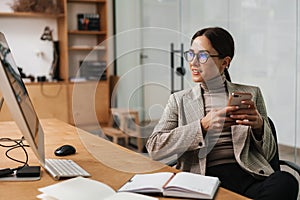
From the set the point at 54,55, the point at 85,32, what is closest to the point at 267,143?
the point at 85,32

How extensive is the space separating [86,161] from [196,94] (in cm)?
64

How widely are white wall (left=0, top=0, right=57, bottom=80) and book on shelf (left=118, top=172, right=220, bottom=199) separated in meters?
4.28

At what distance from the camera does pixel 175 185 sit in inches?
51.3

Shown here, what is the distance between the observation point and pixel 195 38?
2055mm

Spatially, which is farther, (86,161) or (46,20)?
(46,20)

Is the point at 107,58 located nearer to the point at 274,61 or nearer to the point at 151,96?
the point at 151,96

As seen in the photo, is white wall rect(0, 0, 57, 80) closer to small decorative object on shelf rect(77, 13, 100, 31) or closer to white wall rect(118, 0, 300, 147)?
small decorative object on shelf rect(77, 13, 100, 31)

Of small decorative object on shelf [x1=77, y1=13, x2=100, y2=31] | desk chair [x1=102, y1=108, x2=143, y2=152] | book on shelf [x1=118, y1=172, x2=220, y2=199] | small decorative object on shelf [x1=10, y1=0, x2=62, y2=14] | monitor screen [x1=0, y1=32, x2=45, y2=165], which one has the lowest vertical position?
desk chair [x1=102, y1=108, x2=143, y2=152]

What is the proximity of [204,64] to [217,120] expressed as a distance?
304mm

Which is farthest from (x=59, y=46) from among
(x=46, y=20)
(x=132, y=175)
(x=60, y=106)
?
(x=132, y=175)

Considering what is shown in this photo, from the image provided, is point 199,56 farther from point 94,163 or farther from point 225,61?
point 94,163

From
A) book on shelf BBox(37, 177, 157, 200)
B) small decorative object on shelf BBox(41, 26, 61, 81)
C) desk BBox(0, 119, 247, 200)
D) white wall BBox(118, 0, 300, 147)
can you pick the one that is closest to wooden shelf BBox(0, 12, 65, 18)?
small decorative object on shelf BBox(41, 26, 61, 81)

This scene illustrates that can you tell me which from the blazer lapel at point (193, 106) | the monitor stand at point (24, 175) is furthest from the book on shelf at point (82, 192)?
the blazer lapel at point (193, 106)

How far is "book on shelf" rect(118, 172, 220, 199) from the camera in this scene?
4.20 ft
